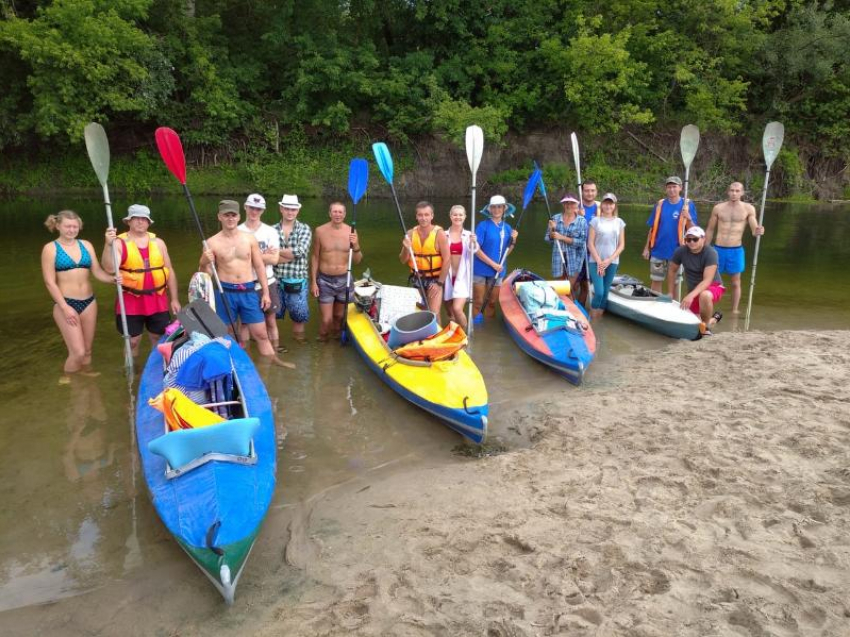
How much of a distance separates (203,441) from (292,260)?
9.80 feet

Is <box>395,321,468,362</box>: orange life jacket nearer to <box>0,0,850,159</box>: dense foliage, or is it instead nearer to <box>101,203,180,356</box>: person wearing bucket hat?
<box>101,203,180,356</box>: person wearing bucket hat

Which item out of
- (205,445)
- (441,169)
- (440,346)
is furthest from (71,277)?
(441,169)

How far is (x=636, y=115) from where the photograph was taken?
2062 cm

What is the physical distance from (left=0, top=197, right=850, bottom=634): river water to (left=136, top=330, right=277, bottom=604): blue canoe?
23cm

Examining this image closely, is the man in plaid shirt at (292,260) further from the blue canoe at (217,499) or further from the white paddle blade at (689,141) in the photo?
the white paddle blade at (689,141)

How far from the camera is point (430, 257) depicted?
6.19m

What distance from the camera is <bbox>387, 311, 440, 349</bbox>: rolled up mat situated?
499 centimetres

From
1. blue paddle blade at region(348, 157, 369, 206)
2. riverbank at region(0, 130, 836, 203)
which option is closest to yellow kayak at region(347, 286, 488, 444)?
blue paddle blade at region(348, 157, 369, 206)

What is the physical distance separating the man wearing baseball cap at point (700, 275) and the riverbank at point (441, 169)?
558 inches

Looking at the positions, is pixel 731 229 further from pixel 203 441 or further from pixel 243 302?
pixel 203 441

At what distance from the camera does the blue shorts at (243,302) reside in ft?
17.7

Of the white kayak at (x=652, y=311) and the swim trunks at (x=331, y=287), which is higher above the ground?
the swim trunks at (x=331, y=287)

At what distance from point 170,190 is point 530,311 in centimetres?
1825

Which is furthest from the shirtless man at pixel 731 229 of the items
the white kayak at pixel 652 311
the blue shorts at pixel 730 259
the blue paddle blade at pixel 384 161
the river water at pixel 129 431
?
the blue paddle blade at pixel 384 161
